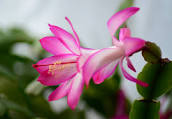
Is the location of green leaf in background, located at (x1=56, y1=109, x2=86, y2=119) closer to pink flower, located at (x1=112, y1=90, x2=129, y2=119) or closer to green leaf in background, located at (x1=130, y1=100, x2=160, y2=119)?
pink flower, located at (x1=112, y1=90, x2=129, y2=119)

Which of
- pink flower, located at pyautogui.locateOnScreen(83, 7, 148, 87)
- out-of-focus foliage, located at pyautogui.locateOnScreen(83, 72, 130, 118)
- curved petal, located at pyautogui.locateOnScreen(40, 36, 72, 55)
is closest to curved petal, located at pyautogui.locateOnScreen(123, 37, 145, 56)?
pink flower, located at pyautogui.locateOnScreen(83, 7, 148, 87)

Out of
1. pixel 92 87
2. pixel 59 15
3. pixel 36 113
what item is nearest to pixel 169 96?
pixel 92 87

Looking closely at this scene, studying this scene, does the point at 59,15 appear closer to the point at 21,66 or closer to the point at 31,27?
the point at 31,27

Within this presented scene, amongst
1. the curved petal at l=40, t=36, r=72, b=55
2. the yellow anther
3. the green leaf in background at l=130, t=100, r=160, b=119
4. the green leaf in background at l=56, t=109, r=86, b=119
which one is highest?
the curved petal at l=40, t=36, r=72, b=55

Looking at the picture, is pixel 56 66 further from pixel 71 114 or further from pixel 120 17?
pixel 71 114

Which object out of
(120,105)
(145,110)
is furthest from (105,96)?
(145,110)

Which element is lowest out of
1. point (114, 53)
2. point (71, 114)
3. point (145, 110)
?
point (71, 114)

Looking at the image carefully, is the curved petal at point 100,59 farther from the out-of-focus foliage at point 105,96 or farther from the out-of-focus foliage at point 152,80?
the out-of-focus foliage at point 105,96
